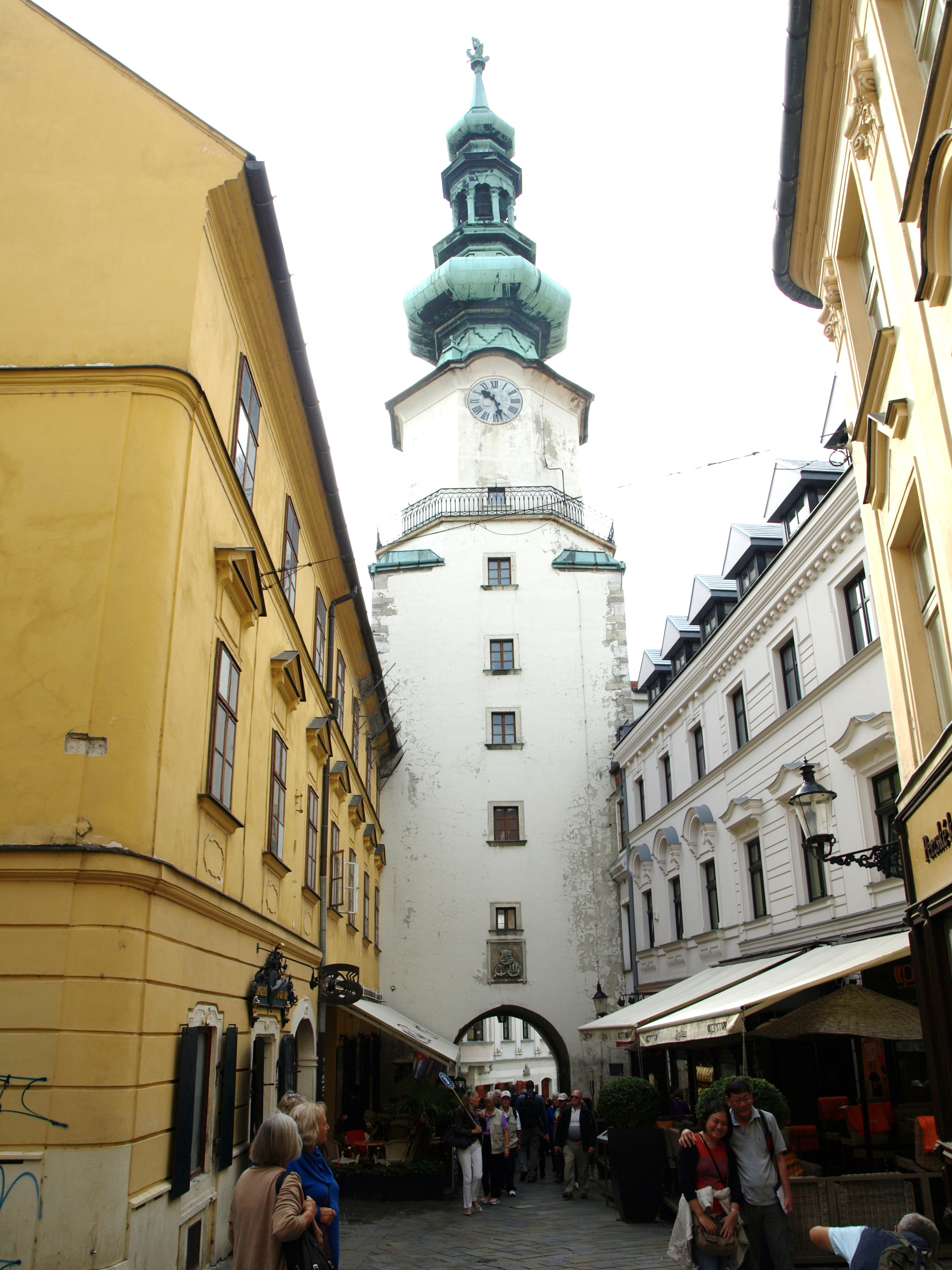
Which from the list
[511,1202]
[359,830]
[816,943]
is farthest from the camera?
[359,830]

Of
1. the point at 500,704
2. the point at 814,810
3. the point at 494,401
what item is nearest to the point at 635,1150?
the point at 814,810

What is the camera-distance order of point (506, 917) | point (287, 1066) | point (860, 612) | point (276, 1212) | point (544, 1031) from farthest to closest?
point (506, 917) → point (544, 1031) → point (860, 612) → point (287, 1066) → point (276, 1212)

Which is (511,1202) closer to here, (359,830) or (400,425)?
(359,830)

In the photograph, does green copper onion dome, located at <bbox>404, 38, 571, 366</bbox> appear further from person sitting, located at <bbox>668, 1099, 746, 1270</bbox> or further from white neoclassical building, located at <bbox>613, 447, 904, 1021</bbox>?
person sitting, located at <bbox>668, 1099, 746, 1270</bbox>

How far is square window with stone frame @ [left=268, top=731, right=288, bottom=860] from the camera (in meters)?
12.1

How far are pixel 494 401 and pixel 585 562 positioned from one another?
6858 millimetres

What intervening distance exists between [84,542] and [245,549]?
2169 millimetres

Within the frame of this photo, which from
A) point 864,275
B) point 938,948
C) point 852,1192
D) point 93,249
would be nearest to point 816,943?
point 852,1192

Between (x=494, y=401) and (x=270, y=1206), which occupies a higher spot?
(x=494, y=401)

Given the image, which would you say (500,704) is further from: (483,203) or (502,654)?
(483,203)

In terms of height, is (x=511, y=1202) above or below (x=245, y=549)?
below

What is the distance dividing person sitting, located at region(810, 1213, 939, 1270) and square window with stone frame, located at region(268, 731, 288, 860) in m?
8.27

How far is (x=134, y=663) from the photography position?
7680mm

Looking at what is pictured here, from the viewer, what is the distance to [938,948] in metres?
7.85
